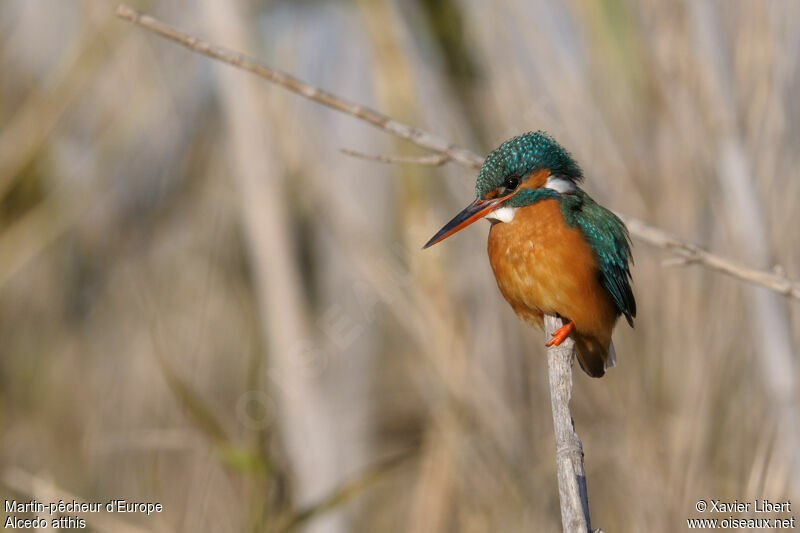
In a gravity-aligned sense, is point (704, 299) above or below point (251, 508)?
above

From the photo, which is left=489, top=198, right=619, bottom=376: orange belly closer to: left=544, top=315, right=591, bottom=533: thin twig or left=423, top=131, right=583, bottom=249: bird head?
left=423, top=131, right=583, bottom=249: bird head

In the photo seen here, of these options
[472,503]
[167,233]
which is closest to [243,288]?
[167,233]

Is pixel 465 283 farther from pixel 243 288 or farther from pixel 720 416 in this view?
pixel 243 288

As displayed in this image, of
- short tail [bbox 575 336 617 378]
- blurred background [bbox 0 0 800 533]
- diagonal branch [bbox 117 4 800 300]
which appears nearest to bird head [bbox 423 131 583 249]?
diagonal branch [bbox 117 4 800 300]

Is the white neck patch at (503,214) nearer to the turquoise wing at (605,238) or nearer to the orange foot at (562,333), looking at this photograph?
the turquoise wing at (605,238)

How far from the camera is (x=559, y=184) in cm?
135

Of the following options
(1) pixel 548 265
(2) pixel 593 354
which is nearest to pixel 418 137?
(1) pixel 548 265

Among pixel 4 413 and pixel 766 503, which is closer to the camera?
pixel 766 503

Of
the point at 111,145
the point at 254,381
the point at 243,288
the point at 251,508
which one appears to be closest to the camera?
the point at 251,508

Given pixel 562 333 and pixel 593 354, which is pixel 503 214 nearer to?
pixel 562 333

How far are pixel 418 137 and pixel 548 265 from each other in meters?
0.30

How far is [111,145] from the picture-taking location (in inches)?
141

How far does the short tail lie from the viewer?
4.69 ft

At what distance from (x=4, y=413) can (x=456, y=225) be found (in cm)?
328
